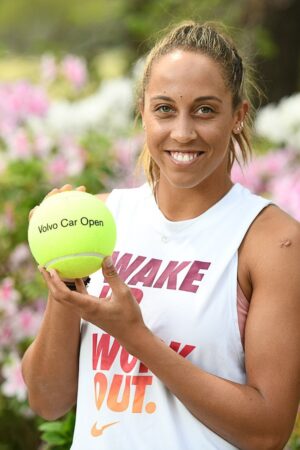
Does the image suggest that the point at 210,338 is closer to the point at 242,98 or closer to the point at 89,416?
the point at 89,416

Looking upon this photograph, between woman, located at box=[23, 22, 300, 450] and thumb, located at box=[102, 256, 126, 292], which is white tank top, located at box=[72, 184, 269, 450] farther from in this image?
thumb, located at box=[102, 256, 126, 292]

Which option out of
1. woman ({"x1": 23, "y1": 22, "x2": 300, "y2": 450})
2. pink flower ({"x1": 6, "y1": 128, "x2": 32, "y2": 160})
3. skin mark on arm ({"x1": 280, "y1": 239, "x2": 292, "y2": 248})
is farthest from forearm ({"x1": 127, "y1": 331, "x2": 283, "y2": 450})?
pink flower ({"x1": 6, "y1": 128, "x2": 32, "y2": 160})

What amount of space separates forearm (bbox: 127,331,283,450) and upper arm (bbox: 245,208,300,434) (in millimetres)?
35

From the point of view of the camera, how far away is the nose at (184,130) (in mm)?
2504

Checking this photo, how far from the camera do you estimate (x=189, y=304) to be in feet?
8.20

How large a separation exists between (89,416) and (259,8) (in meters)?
5.53

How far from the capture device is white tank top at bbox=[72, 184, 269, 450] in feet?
8.13

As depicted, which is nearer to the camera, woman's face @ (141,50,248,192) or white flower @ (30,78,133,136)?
woman's face @ (141,50,248,192)

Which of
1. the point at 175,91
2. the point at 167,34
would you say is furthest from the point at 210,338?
the point at 167,34

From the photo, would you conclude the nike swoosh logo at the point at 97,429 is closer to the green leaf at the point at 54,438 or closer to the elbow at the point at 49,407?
the elbow at the point at 49,407

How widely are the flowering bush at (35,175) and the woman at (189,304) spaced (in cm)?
155

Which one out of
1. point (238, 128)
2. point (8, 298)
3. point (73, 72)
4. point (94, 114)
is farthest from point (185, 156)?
point (73, 72)

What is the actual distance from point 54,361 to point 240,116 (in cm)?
84

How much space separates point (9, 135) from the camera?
526 centimetres
